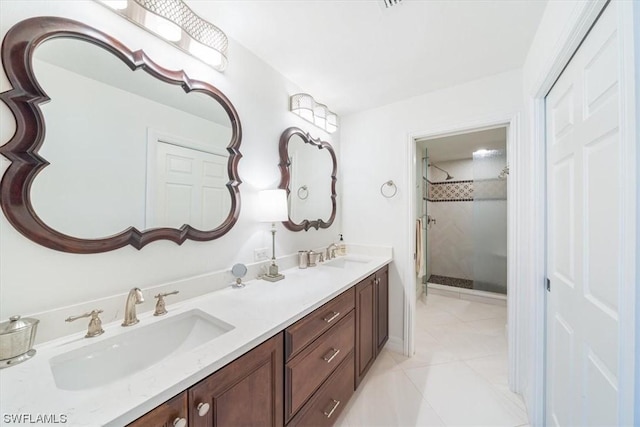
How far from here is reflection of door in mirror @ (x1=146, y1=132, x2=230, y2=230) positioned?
114 cm

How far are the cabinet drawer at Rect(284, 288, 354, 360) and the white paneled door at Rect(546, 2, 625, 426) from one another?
1027mm

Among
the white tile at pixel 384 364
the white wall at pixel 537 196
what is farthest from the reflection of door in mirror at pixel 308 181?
the white wall at pixel 537 196

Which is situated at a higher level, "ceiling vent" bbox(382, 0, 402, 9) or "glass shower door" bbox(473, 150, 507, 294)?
"ceiling vent" bbox(382, 0, 402, 9)

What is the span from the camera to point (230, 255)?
4.85 ft

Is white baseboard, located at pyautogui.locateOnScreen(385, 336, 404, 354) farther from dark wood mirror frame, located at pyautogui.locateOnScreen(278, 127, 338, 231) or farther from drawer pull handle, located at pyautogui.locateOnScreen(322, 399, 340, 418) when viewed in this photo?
dark wood mirror frame, located at pyautogui.locateOnScreen(278, 127, 338, 231)

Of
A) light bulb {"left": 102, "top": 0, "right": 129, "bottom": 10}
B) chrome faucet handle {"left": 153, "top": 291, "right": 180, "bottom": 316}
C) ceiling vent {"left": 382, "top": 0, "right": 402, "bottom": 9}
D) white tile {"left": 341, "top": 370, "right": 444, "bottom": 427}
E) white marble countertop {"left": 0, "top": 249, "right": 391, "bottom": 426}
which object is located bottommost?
white tile {"left": 341, "top": 370, "right": 444, "bottom": 427}

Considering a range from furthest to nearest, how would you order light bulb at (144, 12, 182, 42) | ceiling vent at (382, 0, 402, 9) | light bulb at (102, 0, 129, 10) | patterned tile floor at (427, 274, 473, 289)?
patterned tile floor at (427, 274, 473, 289) < ceiling vent at (382, 0, 402, 9) < light bulb at (144, 12, 182, 42) < light bulb at (102, 0, 129, 10)

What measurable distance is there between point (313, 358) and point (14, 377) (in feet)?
3.33

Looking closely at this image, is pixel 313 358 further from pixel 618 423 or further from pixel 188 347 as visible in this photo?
pixel 618 423

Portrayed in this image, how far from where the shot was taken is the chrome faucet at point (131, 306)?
95 centimetres

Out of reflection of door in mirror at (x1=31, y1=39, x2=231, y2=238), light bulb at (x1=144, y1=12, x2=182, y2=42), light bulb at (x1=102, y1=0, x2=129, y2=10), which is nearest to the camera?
reflection of door in mirror at (x1=31, y1=39, x2=231, y2=238)

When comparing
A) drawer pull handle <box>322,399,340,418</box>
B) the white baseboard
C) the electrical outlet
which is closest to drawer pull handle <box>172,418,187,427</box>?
drawer pull handle <box>322,399,340,418</box>

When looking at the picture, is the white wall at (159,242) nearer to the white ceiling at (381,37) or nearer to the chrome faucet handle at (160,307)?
the chrome faucet handle at (160,307)

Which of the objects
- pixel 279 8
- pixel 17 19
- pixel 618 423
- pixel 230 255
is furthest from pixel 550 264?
pixel 17 19
